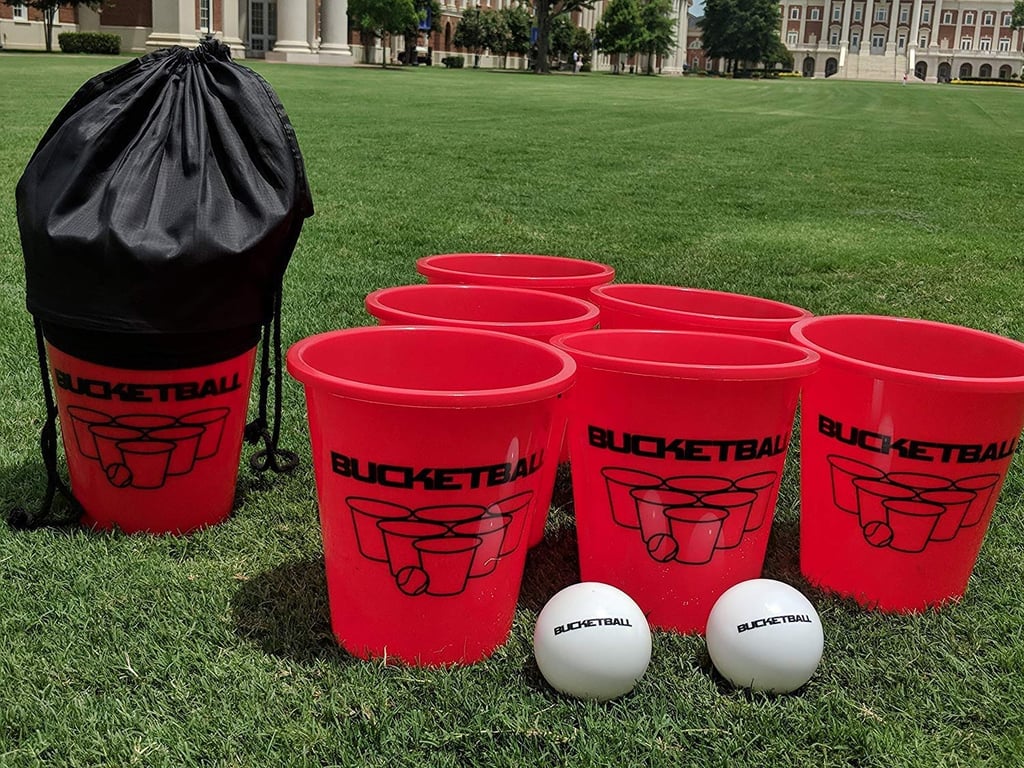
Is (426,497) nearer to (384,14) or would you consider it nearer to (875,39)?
(384,14)

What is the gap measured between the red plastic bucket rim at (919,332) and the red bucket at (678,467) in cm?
13

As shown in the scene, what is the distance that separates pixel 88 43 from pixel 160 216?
44.9 meters

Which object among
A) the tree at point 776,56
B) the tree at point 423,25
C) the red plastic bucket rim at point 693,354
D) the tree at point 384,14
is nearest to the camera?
the red plastic bucket rim at point 693,354

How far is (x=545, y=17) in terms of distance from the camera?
62.2m

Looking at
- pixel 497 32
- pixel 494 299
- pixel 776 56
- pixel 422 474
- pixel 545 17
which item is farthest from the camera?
pixel 776 56

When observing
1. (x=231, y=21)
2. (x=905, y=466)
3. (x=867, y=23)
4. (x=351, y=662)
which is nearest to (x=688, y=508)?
(x=905, y=466)

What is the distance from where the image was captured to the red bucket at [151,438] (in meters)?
2.58

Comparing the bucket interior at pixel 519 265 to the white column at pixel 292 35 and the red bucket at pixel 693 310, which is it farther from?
the white column at pixel 292 35

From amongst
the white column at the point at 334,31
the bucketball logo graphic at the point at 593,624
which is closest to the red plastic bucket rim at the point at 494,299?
the bucketball logo graphic at the point at 593,624

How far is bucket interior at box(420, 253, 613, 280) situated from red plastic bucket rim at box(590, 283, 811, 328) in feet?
1.01

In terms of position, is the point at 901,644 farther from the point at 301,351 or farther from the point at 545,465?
the point at 301,351

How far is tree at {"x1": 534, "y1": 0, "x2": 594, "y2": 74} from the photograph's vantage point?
61.0m

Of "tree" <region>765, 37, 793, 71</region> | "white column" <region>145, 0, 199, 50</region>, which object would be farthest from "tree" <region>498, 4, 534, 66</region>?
"white column" <region>145, 0, 199, 50</region>

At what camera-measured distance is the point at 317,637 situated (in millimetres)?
2287
